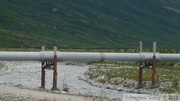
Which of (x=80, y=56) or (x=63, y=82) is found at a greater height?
(x=80, y=56)

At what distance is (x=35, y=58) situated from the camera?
37.7 metres

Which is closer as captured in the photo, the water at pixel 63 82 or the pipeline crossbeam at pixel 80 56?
the water at pixel 63 82

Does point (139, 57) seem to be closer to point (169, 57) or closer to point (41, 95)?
point (169, 57)

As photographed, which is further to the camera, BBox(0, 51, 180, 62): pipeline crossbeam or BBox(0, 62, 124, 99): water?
BBox(0, 51, 180, 62): pipeline crossbeam

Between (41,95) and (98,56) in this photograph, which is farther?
(98,56)

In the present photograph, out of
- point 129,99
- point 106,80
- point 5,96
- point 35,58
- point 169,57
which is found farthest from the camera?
point 106,80

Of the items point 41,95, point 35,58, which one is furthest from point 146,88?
point 41,95

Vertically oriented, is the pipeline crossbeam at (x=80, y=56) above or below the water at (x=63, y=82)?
above

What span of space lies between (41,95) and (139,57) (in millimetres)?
18910

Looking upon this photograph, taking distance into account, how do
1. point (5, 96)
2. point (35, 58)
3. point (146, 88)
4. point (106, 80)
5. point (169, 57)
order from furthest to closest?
point (106, 80), point (169, 57), point (146, 88), point (35, 58), point (5, 96)

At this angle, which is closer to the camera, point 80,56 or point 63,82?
point 80,56

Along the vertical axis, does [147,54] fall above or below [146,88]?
above

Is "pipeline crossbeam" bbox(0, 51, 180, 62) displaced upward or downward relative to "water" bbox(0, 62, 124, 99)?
upward

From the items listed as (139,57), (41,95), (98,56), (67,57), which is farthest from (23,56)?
(41,95)
